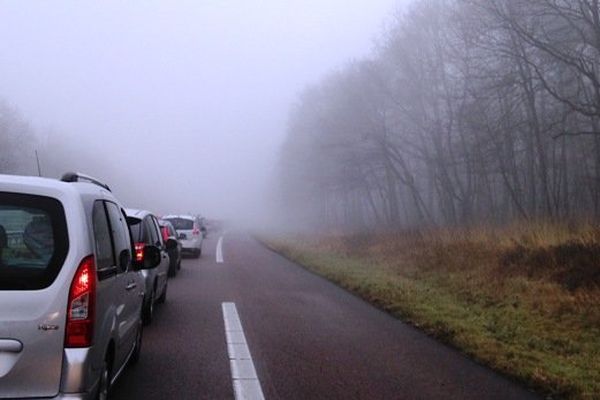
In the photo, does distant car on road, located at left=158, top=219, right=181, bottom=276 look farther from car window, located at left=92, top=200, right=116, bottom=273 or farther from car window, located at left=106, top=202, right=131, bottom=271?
car window, located at left=92, top=200, right=116, bottom=273

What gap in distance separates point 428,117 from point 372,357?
101 feet

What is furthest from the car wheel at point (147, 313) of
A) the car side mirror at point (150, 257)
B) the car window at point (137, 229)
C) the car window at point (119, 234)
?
the car window at point (119, 234)

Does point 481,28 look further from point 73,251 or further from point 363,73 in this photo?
point 73,251

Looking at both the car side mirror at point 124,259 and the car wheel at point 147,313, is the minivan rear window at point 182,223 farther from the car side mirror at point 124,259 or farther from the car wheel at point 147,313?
the car side mirror at point 124,259

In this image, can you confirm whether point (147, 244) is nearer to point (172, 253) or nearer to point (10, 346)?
point (172, 253)

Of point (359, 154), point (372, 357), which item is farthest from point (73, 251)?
point (359, 154)

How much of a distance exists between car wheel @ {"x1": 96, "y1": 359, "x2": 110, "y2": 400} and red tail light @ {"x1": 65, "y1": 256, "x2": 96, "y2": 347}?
572mm

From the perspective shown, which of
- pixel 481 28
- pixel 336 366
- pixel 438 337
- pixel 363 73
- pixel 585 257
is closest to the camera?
pixel 336 366

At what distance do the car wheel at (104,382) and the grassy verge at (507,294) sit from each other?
13.4 feet

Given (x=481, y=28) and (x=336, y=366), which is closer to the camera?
(x=336, y=366)

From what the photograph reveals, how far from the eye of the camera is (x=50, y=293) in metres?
4.18

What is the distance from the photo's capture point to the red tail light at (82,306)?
425 cm

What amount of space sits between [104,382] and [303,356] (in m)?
3.30

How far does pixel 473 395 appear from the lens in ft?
20.6
